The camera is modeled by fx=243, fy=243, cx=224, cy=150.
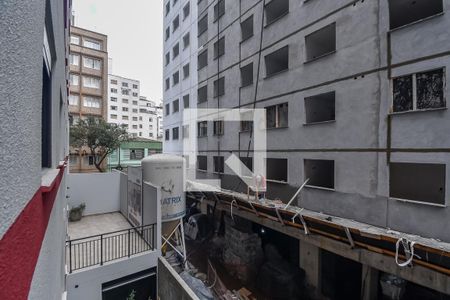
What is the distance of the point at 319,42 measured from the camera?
11680mm

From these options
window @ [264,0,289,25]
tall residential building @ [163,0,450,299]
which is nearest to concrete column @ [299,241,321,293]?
tall residential building @ [163,0,450,299]

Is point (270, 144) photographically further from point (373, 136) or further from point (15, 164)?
point (15, 164)

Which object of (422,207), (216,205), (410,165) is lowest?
(216,205)

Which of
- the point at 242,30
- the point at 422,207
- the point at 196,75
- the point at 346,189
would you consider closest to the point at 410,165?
the point at 422,207

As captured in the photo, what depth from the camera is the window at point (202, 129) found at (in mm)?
19828

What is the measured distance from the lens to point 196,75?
21359 mm

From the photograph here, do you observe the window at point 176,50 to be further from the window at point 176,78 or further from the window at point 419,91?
the window at point 419,91

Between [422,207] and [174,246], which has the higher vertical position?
[422,207]

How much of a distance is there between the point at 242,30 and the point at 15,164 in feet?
55.9

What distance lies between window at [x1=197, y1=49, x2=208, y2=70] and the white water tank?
11570mm

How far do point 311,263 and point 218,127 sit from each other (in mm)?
10753

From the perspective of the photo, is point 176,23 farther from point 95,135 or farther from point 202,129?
point 95,135

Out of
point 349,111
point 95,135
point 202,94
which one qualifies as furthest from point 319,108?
point 95,135

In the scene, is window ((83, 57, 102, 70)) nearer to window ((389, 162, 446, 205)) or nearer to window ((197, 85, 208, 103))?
window ((197, 85, 208, 103))
